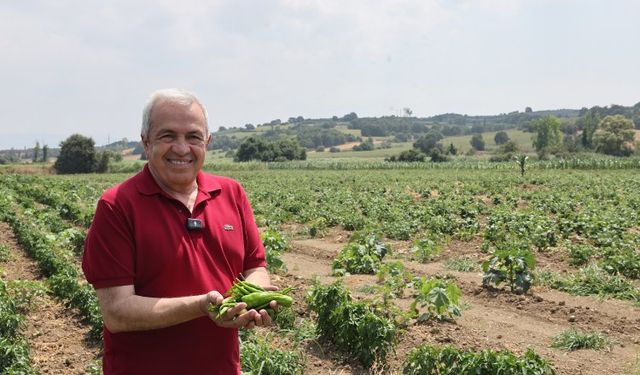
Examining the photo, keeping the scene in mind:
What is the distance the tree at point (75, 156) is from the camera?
70.7 meters

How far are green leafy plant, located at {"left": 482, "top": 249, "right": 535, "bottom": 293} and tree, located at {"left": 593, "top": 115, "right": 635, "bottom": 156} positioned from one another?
81.6m

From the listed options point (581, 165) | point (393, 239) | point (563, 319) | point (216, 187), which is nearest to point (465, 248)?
point (393, 239)

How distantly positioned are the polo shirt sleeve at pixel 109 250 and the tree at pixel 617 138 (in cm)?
8924

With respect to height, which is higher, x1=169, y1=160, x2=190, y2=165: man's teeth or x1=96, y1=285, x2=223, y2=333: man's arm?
x1=169, y1=160, x2=190, y2=165: man's teeth

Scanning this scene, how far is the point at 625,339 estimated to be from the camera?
7.19m

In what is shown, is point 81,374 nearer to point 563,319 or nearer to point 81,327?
point 81,327

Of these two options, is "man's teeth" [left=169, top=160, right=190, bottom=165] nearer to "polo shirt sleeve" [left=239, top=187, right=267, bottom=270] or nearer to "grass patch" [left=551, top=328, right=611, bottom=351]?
"polo shirt sleeve" [left=239, top=187, right=267, bottom=270]

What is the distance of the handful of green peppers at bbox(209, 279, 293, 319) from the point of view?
98.8 inches

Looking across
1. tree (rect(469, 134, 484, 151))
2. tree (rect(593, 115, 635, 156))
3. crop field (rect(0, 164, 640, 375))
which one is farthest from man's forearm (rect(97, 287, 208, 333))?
tree (rect(469, 134, 484, 151))

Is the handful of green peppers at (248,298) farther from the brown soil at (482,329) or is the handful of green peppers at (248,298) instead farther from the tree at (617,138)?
the tree at (617,138)

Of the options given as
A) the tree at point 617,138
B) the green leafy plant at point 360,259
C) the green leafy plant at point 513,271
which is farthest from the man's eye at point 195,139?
the tree at point 617,138

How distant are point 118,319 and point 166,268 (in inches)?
11.9

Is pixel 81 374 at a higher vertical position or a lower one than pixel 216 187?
lower

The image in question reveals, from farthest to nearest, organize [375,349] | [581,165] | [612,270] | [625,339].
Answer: [581,165] → [612,270] → [625,339] → [375,349]
